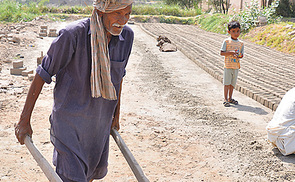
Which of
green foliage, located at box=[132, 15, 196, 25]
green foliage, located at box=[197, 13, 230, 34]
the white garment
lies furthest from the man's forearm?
green foliage, located at box=[132, 15, 196, 25]

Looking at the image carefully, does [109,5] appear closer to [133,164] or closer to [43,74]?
[43,74]

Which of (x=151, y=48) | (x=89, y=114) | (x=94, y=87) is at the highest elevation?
(x=94, y=87)

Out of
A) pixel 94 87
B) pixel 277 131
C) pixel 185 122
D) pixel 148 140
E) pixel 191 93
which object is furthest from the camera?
pixel 191 93

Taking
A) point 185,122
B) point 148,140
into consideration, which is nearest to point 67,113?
point 148,140

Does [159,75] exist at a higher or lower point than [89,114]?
lower

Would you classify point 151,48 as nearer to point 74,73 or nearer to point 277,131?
point 277,131

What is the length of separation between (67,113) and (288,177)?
250 cm

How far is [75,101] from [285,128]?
266 centimetres

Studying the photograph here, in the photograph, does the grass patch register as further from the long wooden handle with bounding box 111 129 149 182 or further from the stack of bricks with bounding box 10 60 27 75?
the long wooden handle with bounding box 111 129 149 182

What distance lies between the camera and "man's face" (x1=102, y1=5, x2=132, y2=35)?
205cm

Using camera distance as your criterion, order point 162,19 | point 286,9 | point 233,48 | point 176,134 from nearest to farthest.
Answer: point 176,134 → point 233,48 → point 286,9 → point 162,19

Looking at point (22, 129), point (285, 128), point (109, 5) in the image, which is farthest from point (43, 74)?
point (285, 128)

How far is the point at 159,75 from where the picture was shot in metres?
8.05

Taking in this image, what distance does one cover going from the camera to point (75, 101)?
81.2 inches
